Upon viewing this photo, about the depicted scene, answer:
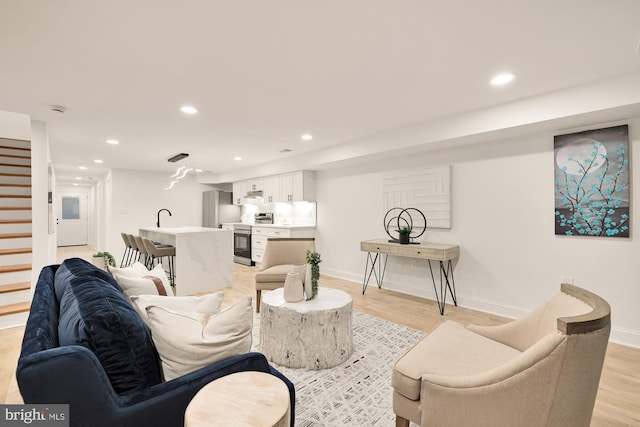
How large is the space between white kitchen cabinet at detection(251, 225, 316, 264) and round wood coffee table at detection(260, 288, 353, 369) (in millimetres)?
3645

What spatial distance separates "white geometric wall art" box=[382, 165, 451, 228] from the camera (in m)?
4.18

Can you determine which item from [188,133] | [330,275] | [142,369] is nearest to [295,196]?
[330,275]

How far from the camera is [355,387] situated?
2.14 m

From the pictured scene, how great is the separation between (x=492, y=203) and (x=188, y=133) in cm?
418

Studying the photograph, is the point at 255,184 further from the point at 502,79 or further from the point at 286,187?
the point at 502,79

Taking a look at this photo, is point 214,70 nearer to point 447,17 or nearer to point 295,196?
point 447,17

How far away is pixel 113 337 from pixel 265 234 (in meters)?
5.55

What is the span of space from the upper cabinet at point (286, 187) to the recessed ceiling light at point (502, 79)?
382 centimetres

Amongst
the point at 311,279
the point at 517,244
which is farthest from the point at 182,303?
the point at 517,244

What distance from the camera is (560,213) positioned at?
3.23m

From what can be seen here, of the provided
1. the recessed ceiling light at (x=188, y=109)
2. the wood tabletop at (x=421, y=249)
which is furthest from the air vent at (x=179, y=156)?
the wood tabletop at (x=421, y=249)

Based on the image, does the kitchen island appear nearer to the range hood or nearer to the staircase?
the staircase

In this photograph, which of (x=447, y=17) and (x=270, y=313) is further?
(x=270, y=313)

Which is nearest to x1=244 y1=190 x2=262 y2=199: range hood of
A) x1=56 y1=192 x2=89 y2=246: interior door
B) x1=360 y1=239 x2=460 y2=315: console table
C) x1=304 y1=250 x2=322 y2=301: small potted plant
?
x1=360 y1=239 x2=460 y2=315: console table
